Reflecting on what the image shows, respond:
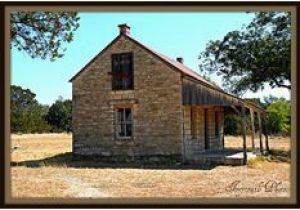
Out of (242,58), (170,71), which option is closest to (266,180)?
(170,71)

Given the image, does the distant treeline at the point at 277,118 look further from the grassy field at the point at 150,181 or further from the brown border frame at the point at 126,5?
the brown border frame at the point at 126,5

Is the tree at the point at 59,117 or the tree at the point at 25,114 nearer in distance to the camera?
the tree at the point at 25,114

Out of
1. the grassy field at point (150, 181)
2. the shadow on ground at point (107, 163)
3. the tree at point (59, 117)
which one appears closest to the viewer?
the grassy field at point (150, 181)

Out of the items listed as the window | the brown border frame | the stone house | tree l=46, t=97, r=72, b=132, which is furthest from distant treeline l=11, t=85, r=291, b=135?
the brown border frame

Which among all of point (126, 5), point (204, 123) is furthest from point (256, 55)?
point (126, 5)

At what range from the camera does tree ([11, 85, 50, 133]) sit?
41056 mm

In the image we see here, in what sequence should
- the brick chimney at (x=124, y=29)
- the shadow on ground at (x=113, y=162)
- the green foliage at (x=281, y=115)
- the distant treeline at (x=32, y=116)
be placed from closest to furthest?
the shadow on ground at (x=113, y=162)
the brick chimney at (x=124, y=29)
the green foliage at (x=281, y=115)
the distant treeline at (x=32, y=116)

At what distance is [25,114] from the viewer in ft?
137

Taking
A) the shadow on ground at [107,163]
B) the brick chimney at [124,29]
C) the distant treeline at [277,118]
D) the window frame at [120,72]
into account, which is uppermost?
the brick chimney at [124,29]

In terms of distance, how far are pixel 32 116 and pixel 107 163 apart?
24864 mm

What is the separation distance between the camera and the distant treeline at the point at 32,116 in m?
41.5

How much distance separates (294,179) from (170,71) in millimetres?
11268

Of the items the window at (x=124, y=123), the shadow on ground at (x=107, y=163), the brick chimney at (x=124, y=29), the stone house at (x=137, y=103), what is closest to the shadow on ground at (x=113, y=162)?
the shadow on ground at (x=107, y=163)
